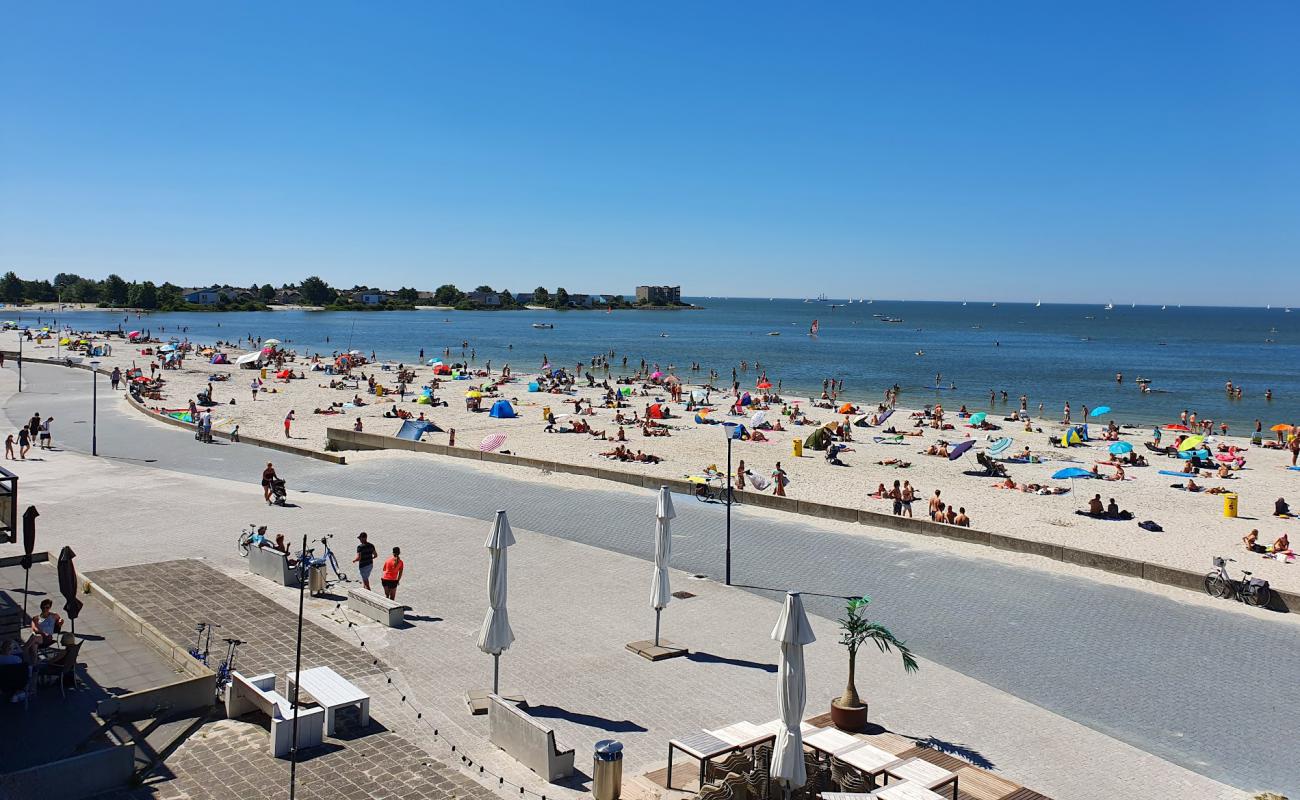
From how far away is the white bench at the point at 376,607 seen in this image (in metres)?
12.3

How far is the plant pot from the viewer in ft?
30.9

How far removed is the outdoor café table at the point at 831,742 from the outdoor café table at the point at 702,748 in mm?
818

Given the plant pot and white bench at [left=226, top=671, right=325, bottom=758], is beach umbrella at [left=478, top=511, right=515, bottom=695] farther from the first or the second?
the plant pot

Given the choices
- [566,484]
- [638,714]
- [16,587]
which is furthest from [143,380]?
[638,714]

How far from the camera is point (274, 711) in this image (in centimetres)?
867

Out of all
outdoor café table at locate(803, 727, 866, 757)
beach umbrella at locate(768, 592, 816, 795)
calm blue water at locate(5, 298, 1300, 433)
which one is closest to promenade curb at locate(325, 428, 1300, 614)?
outdoor café table at locate(803, 727, 866, 757)

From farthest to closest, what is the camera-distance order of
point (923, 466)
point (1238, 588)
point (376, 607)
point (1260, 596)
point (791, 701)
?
point (923, 466), point (1238, 588), point (1260, 596), point (376, 607), point (791, 701)

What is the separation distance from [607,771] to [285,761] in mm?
3102

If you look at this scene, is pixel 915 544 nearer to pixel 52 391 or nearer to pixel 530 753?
pixel 530 753

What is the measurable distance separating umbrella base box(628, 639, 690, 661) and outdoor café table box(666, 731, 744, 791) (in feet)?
10.1

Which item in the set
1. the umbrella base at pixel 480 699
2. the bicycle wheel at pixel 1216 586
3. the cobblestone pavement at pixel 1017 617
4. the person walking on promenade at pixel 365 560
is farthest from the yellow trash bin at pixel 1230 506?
the person walking on promenade at pixel 365 560

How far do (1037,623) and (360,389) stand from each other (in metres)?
42.1

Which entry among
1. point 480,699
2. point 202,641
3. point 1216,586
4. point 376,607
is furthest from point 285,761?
point 1216,586

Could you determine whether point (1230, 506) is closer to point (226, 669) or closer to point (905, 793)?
point (905, 793)
